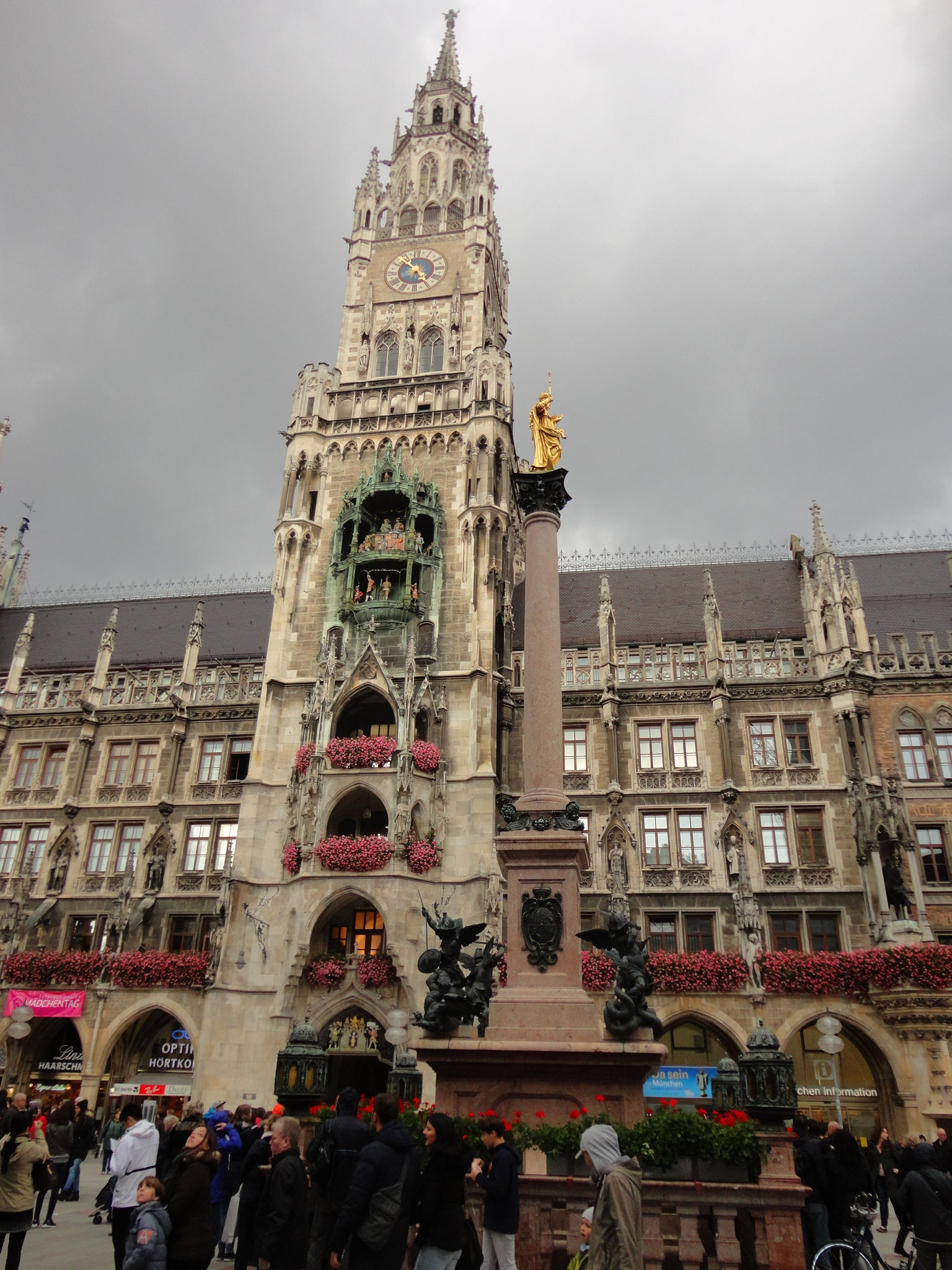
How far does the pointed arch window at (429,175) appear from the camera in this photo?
42594 mm

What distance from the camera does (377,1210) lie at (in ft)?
20.3

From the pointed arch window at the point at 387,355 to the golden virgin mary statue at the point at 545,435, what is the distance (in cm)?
2114

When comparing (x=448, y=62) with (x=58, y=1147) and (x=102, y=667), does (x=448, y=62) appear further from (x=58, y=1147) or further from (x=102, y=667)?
(x=58, y=1147)

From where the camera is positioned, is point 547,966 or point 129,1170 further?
point 547,966

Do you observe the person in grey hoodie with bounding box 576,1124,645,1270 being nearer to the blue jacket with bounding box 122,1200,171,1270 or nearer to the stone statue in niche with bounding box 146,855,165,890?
the blue jacket with bounding box 122,1200,171,1270

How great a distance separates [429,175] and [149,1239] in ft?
149

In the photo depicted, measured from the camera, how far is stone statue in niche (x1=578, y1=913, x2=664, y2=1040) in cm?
1142

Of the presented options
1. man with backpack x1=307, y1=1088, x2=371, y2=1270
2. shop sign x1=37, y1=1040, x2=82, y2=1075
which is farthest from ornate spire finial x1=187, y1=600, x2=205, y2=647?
man with backpack x1=307, y1=1088, x2=371, y2=1270

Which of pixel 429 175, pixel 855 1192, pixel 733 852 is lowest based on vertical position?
pixel 855 1192

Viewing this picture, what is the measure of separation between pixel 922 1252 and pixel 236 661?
98.1 ft

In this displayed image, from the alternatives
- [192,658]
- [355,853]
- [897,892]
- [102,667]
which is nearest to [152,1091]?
[355,853]

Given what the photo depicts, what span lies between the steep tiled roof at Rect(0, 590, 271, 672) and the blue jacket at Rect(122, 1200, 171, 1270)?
28.9 m

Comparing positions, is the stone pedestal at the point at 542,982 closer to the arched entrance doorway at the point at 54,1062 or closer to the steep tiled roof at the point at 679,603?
the steep tiled roof at the point at 679,603

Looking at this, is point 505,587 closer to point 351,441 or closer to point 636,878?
point 351,441
